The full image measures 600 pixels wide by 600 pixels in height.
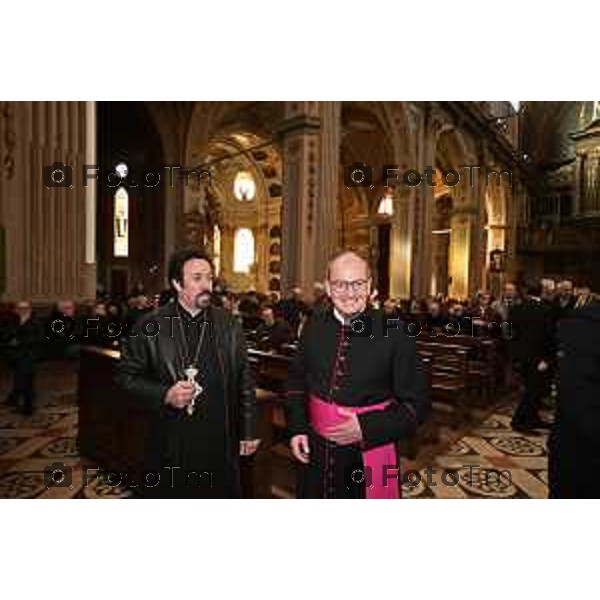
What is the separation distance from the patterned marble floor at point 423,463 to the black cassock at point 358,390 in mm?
2094

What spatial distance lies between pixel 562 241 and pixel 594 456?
23683mm

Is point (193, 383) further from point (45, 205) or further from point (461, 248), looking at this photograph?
point (461, 248)

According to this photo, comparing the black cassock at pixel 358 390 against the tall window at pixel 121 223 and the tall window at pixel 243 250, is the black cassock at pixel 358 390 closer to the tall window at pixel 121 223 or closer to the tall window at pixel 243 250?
the tall window at pixel 121 223

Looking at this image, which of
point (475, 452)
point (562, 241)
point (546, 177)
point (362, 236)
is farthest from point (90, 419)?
point (546, 177)

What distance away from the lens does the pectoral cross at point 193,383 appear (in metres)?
2.36

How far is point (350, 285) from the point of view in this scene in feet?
7.38

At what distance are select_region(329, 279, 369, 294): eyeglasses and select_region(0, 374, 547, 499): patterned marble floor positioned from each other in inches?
102

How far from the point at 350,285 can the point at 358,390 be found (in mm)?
507

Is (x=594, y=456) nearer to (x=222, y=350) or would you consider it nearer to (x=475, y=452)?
(x=222, y=350)

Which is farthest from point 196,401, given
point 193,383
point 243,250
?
point 243,250

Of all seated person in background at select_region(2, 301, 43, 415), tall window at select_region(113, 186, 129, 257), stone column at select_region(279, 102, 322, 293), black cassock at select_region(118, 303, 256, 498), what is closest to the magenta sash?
black cassock at select_region(118, 303, 256, 498)

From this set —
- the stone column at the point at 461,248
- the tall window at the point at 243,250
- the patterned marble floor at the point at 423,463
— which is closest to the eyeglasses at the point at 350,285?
the patterned marble floor at the point at 423,463

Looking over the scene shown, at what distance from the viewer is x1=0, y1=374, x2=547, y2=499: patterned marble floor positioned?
4164 mm
